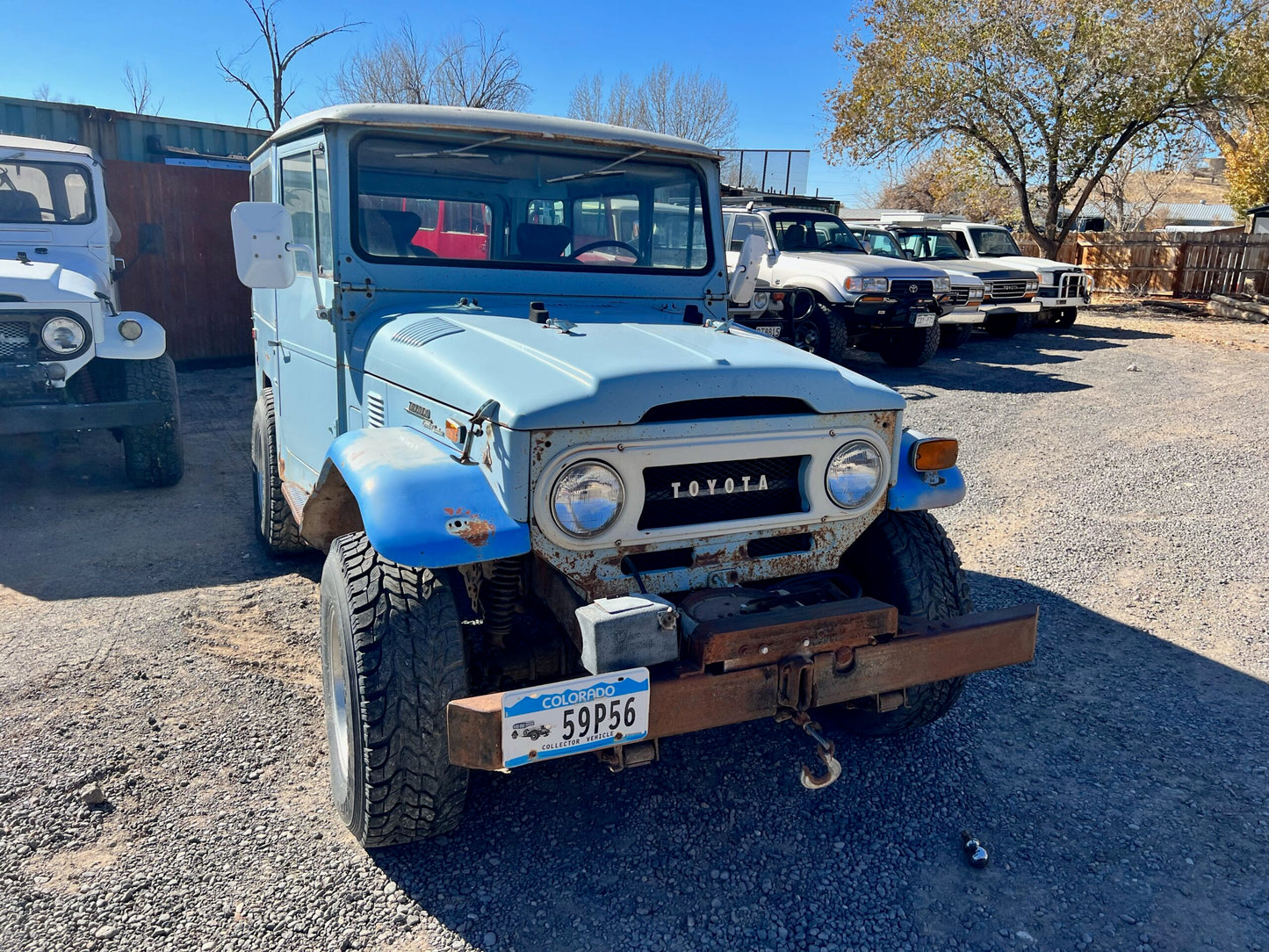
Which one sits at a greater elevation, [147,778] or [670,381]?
[670,381]

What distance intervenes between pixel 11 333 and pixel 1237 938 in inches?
265

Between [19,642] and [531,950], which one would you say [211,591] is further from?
[531,950]

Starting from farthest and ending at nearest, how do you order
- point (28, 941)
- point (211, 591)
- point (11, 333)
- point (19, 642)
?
point (11, 333) < point (211, 591) < point (19, 642) < point (28, 941)

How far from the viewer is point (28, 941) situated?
2369 mm

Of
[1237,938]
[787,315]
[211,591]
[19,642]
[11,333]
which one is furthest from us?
[787,315]

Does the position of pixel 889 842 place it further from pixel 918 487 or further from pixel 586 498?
pixel 586 498

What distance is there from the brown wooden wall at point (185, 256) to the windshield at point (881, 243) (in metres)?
8.30

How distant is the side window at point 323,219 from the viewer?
344cm

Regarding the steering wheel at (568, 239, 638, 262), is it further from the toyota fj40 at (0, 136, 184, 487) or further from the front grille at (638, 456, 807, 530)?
the toyota fj40 at (0, 136, 184, 487)

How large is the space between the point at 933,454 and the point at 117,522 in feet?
16.1

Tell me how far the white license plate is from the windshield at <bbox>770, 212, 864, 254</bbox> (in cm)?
1054

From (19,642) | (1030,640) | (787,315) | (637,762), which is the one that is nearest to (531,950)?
(637,762)

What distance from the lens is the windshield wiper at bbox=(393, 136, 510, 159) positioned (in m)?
3.41

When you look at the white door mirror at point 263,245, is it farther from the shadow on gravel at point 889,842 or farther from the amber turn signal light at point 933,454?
the amber turn signal light at point 933,454
